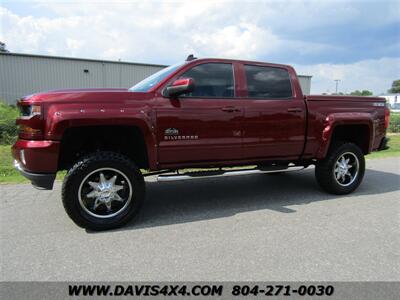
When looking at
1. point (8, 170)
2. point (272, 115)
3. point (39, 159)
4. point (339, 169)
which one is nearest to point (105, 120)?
point (39, 159)

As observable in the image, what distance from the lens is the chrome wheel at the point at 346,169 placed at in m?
5.23

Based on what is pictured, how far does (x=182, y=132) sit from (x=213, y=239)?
1380mm

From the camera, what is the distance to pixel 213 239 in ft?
11.2

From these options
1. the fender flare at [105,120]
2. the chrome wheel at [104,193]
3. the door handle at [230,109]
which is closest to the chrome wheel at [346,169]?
the door handle at [230,109]

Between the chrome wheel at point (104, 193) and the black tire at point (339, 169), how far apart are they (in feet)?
10.4

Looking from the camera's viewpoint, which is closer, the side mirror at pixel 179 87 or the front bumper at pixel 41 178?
the front bumper at pixel 41 178

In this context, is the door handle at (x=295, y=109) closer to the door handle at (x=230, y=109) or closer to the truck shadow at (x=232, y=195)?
the door handle at (x=230, y=109)

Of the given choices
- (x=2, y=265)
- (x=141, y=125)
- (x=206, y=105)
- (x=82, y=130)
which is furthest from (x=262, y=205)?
(x=2, y=265)

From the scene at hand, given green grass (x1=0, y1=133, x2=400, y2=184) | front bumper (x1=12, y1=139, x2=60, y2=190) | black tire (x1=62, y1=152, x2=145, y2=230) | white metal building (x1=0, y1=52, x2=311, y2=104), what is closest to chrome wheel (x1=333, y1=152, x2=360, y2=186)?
black tire (x1=62, y1=152, x2=145, y2=230)

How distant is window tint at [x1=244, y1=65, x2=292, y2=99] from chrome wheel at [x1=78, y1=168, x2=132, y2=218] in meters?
2.15

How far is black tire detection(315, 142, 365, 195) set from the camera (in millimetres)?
5121

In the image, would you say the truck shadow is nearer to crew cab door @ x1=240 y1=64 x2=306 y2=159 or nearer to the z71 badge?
crew cab door @ x1=240 y1=64 x2=306 y2=159

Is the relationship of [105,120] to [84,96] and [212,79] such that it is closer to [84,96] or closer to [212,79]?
[84,96]

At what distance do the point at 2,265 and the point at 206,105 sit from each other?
2.77 meters
